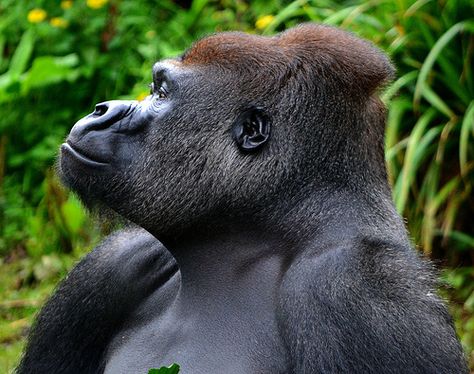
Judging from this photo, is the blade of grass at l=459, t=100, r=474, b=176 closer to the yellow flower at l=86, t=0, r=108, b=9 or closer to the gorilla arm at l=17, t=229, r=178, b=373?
the gorilla arm at l=17, t=229, r=178, b=373

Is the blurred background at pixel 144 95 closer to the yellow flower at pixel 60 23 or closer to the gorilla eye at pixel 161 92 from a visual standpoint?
the yellow flower at pixel 60 23

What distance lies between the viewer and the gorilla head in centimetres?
313

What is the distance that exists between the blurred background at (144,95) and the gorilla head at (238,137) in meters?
0.48

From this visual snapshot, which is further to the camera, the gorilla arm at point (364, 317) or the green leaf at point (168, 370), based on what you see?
the green leaf at point (168, 370)

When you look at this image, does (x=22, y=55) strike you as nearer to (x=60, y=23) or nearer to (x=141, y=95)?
(x=60, y=23)

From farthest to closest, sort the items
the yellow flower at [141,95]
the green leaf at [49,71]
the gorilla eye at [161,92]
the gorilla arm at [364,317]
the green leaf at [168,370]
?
the green leaf at [49,71] < the yellow flower at [141,95] < the gorilla eye at [161,92] < the green leaf at [168,370] < the gorilla arm at [364,317]

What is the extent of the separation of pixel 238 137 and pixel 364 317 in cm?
63

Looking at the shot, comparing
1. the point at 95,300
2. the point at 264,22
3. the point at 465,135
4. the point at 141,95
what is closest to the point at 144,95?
the point at 141,95

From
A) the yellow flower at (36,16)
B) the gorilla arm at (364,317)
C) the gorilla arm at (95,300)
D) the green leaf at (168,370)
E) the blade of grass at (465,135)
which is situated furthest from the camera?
the yellow flower at (36,16)

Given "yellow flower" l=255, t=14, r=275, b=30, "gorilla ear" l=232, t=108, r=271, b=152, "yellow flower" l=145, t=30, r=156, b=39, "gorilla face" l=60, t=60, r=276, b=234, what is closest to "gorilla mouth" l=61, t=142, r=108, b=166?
"gorilla face" l=60, t=60, r=276, b=234

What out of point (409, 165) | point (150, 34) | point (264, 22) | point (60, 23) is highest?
point (409, 165)

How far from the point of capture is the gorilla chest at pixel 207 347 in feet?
10.2

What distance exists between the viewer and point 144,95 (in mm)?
5914

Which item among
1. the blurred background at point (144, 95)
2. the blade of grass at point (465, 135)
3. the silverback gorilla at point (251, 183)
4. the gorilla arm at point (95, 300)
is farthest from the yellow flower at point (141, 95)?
the silverback gorilla at point (251, 183)
